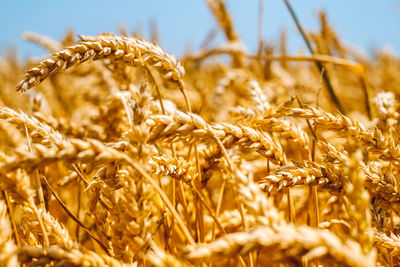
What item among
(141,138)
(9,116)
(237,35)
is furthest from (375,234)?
(237,35)

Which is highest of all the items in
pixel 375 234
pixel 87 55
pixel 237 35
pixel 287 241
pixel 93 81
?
pixel 237 35

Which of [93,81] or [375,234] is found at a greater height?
[93,81]

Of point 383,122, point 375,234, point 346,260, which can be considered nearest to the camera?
point 346,260

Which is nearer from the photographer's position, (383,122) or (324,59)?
(383,122)

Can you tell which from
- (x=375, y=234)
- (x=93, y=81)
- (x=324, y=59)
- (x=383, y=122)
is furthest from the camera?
(x=93, y=81)

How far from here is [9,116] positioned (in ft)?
2.41

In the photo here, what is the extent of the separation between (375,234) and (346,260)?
312 millimetres

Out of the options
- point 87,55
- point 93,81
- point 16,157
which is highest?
point 93,81

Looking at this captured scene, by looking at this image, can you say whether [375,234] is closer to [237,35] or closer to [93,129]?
[93,129]

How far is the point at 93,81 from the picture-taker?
2.98 meters

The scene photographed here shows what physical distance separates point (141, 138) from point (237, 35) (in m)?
2.34

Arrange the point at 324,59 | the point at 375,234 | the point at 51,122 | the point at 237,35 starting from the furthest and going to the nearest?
1. the point at 237,35
2. the point at 324,59
3. the point at 51,122
4. the point at 375,234

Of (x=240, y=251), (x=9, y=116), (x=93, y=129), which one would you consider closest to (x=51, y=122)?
(x=93, y=129)

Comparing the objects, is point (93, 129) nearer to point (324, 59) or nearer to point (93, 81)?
point (324, 59)
